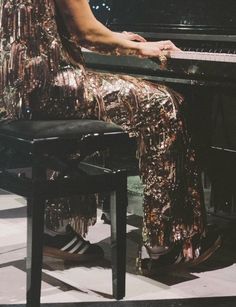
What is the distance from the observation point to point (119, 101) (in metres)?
2.60

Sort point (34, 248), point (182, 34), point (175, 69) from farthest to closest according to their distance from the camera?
point (182, 34)
point (175, 69)
point (34, 248)

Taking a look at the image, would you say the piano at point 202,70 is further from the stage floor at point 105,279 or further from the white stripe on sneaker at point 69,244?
the white stripe on sneaker at point 69,244

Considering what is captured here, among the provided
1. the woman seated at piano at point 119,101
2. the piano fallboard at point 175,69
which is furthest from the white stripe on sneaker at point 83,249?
the piano fallboard at point 175,69

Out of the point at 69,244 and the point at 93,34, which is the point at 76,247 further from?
the point at 93,34

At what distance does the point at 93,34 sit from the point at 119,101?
0.26 meters

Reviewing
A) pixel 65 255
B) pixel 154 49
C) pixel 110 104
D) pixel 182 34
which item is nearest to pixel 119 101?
pixel 110 104

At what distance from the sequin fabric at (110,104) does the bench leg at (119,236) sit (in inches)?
7.4

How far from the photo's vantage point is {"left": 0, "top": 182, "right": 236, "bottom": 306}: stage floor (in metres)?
2.56

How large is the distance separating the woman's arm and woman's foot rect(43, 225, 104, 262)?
2.68ft

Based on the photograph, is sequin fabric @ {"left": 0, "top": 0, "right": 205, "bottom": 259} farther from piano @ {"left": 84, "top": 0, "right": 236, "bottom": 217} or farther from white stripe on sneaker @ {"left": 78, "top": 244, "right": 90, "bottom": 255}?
white stripe on sneaker @ {"left": 78, "top": 244, "right": 90, "bottom": 255}

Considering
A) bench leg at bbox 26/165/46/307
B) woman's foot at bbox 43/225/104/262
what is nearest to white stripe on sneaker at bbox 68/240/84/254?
woman's foot at bbox 43/225/104/262

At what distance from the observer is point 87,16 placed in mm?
2473

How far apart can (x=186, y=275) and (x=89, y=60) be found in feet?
3.67

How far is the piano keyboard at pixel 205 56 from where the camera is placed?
260cm
